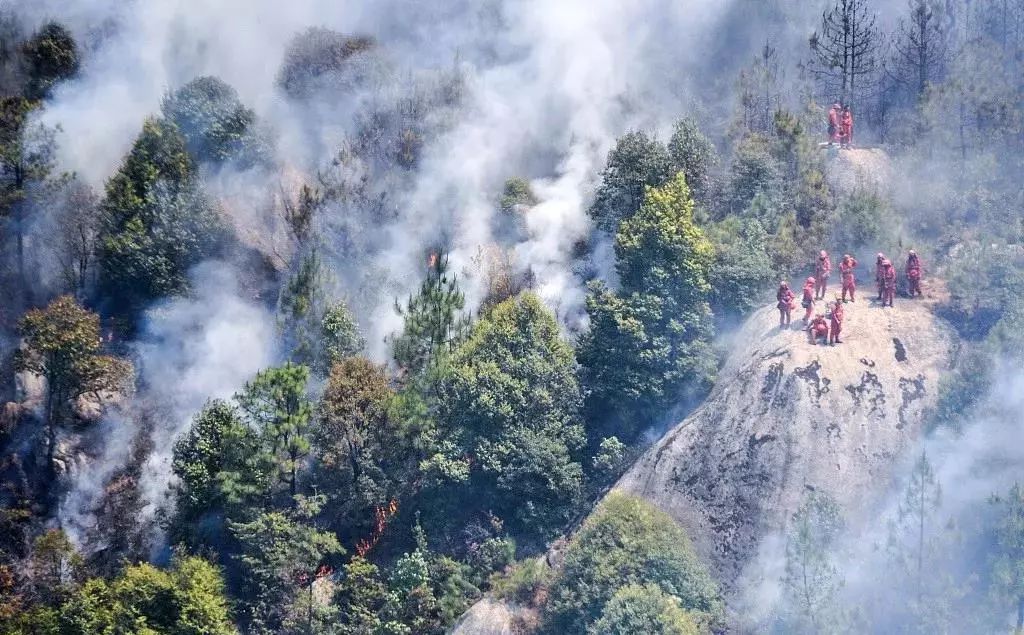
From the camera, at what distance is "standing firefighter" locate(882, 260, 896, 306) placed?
54.3 m

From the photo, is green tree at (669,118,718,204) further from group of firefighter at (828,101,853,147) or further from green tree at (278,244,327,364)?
green tree at (278,244,327,364)

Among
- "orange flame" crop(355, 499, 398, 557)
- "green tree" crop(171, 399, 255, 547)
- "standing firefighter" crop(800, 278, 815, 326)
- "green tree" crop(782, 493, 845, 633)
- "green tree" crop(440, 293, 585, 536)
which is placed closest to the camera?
"green tree" crop(782, 493, 845, 633)

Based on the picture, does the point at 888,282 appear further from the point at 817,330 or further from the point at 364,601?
the point at 364,601

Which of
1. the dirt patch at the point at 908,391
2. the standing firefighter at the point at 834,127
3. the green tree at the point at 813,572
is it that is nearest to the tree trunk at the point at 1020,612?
the green tree at the point at 813,572

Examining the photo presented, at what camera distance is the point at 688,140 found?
62.4 m

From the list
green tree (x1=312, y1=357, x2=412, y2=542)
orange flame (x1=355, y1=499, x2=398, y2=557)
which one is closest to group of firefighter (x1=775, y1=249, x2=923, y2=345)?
green tree (x1=312, y1=357, x2=412, y2=542)

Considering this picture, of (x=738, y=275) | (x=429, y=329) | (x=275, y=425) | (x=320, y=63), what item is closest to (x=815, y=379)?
(x=738, y=275)

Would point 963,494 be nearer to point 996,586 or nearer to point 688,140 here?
point 996,586

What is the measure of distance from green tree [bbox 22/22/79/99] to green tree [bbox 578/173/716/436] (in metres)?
30.3

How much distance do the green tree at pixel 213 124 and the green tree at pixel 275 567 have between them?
67.8 ft

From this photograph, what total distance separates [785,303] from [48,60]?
127 ft

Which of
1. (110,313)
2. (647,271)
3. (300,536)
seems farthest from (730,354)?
(110,313)

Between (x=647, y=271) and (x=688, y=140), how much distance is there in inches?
336

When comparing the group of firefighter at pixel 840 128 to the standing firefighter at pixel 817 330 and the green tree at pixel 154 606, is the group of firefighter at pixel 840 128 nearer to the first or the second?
the standing firefighter at pixel 817 330
